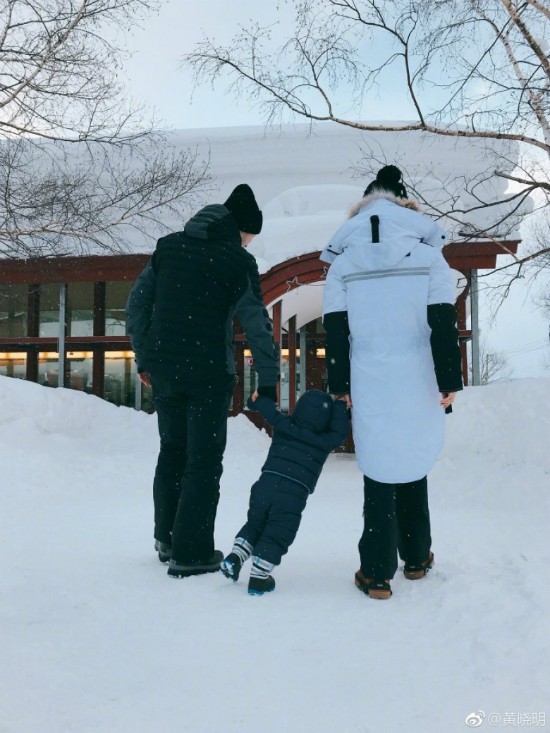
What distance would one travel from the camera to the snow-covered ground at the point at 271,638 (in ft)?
5.76

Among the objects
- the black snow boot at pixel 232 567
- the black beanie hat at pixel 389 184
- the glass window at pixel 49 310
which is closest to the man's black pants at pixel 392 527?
the black snow boot at pixel 232 567

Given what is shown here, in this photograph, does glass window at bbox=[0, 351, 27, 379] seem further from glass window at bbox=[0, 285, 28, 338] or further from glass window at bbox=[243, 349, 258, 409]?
glass window at bbox=[243, 349, 258, 409]

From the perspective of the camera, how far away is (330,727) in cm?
169

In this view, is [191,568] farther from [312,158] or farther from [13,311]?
[312,158]

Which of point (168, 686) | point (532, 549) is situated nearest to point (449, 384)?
point (532, 549)

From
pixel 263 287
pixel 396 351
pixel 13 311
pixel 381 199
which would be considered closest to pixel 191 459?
pixel 396 351

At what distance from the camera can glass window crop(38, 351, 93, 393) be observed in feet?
51.6

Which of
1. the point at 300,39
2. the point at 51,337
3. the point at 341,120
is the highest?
the point at 300,39

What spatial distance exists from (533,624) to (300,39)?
764 centimetres

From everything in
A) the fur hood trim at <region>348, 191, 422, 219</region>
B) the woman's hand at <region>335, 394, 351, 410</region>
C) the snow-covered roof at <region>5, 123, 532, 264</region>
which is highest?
the snow-covered roof at <region>5, 123, 532, 264</region>

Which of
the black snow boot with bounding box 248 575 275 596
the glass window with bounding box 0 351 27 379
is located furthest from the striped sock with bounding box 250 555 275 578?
the glass window with bounding box 0 351 27 379

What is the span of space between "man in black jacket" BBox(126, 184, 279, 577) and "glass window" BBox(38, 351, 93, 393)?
12962mm

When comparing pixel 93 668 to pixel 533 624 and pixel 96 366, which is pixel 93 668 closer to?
pixel 533 624

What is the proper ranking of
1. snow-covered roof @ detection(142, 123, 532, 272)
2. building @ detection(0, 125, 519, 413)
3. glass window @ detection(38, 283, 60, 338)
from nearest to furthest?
building @ detection(0, 125, 519, 413) → glass window @ detection(38, 283, 60, 338) → snow-covered roof @ detection(142, 123, 532, 272)
